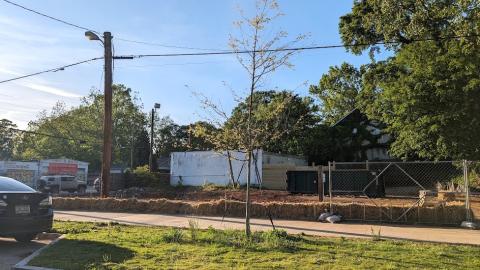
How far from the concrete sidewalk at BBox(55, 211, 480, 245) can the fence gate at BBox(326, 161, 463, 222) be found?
1.48 meters

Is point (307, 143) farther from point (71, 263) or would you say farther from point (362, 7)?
point (71, 263)

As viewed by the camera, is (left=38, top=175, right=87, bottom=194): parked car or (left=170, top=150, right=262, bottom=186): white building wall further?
(left=38, top=175, right=87, bottom=194): parked car

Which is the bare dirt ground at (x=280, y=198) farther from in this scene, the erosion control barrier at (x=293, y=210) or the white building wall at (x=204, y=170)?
the white building wall at (x=204, y=170)

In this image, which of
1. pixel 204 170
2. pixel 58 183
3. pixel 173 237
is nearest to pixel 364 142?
pixel 204 170

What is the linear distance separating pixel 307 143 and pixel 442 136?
83.9ft

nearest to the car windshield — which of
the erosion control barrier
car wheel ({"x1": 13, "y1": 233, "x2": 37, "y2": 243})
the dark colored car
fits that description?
the dark colored car

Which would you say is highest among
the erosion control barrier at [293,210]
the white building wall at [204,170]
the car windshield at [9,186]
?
the white building wall at [204,170]

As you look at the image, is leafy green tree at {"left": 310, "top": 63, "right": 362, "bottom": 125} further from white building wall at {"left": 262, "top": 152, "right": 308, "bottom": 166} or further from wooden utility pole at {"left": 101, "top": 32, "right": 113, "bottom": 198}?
wooden utility pole at {"left": 101, "top": 32, "right": 113, "bottom": 198}

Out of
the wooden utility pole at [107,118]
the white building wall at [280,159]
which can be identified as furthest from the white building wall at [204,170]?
the wooden utility pole at [107,118]

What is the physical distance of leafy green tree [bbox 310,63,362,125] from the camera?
5336 centimetres

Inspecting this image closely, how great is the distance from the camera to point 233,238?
10.3 m

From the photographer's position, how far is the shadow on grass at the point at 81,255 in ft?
27.2

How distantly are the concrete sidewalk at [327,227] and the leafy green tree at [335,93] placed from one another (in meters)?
34.9

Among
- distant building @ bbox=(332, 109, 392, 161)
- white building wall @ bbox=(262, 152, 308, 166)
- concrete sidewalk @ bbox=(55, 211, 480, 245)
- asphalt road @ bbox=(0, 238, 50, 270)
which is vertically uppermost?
distant building @ bbox=(332, 109, 392, 161)
